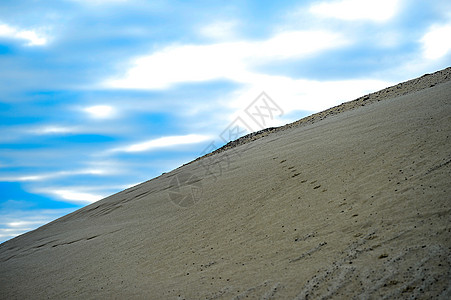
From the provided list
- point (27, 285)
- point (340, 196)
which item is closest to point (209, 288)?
point (340, 196)

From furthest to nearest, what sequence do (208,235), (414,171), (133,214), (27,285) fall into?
1. (133,214)
2. (27,285)
3. (208,235)
4. (414,171)

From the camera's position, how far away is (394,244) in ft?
14.6

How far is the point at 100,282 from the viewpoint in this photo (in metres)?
7.11

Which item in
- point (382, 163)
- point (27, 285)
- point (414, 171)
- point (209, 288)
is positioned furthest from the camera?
point (27, 285)

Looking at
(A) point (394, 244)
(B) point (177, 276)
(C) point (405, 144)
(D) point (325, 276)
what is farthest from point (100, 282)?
(C) point (405, 144)

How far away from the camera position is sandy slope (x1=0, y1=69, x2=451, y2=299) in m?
4.34

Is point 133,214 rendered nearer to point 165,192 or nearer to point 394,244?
point 165,192

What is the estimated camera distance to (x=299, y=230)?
5867mm

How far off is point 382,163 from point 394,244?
2678 mm

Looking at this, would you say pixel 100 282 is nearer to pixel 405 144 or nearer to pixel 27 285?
pixel 27 285

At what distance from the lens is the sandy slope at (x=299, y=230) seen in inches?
171

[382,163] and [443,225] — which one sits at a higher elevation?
[382,163]

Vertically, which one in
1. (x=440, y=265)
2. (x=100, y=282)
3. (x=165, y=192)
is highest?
(x=165, y=192)

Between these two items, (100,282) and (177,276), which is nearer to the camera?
(177,276)
